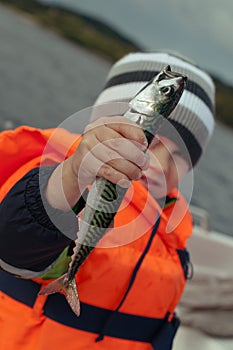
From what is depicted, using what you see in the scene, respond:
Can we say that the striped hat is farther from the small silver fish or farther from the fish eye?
the fish eye

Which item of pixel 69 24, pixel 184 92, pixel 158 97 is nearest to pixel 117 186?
pixel 158 97

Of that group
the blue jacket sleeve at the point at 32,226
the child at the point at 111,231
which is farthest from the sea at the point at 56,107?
the blue jacket sleeve at the point at 32,226

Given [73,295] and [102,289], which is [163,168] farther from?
[73,295]

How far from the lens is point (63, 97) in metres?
26.6

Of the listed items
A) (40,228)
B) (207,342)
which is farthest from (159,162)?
(207,342)

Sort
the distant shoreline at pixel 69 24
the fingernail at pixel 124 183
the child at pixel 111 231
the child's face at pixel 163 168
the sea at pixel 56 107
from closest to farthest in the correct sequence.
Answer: the fingernail at pixel 124 183, the child at pixel 111 231, the child's face at pixel 163 168, the sea at pixel 56 107, the distant shoreline at pixel 69 24

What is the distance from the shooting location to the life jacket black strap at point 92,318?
258cm

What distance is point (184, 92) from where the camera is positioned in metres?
3.35

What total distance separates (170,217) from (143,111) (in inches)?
62.6

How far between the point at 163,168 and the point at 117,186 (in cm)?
109

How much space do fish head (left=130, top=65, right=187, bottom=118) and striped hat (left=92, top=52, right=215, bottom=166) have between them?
152 centimetres

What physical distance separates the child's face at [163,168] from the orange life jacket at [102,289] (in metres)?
0.09

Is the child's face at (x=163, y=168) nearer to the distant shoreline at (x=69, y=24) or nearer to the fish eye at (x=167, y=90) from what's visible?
the fish eye at (x=167, y=90)

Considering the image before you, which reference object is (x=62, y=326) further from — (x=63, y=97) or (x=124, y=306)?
(x=63, y=97)
